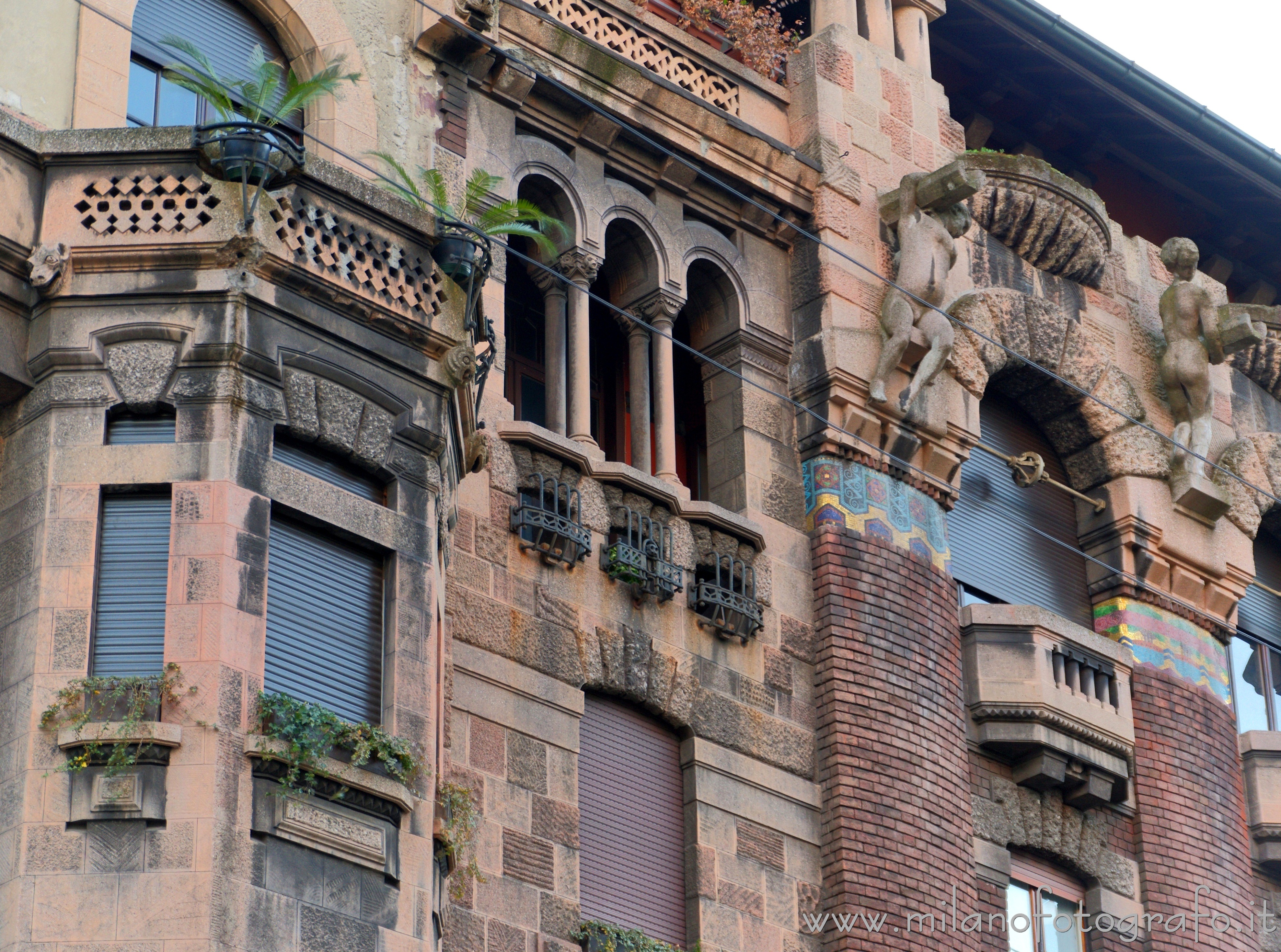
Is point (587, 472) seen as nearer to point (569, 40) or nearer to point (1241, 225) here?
point (569, 40)

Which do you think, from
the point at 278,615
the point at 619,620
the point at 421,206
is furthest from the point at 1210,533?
the point at 278,615

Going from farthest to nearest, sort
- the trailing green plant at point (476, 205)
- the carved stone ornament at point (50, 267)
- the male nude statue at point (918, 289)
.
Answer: the male nude statue at point (918, 289) < the trailing green plant at point (476, 205) < the carved stone ornament at point (50, 267)

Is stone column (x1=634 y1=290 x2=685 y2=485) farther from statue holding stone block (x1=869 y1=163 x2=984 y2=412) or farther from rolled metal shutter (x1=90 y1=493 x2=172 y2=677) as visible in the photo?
rolled metal shutter (x1=90 y1=493 x2=172 y2=677)

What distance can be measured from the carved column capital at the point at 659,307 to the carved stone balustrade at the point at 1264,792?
9240 mm

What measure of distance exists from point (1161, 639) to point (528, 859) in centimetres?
1032

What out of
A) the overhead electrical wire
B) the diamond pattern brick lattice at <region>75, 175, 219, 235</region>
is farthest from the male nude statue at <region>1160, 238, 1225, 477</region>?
the diamond pattern brick lattice at <region>75, 175, 219, 235</region>

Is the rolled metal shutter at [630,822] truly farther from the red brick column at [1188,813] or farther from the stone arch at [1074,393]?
the stone arch at [1074,393]

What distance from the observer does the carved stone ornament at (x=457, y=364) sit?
1947cm

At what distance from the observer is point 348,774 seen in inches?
675

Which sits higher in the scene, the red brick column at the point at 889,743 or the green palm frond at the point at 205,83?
the green palm frond at the point at 205,83

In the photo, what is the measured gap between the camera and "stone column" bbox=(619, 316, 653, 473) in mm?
A: 24266

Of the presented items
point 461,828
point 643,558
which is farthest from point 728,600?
point 461,828

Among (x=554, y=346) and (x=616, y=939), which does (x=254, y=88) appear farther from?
(x=616, y=939)

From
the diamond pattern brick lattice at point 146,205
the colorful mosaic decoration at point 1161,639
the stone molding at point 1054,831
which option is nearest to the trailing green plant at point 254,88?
the diamond pattern brick lattice at point 146,205
